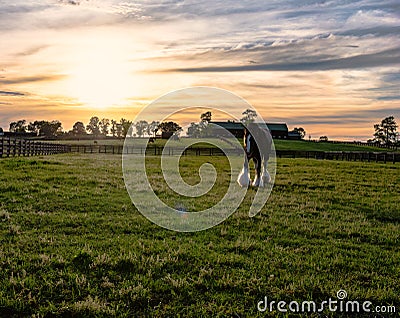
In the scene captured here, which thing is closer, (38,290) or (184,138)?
(38,290)

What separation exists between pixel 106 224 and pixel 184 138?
971 cm

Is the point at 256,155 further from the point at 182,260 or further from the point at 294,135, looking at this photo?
the point at 294,135

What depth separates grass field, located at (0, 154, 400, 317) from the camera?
491cm

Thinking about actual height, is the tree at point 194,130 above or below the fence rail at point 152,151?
above

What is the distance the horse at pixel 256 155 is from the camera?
15.9m

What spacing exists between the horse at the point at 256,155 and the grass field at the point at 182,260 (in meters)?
4.50

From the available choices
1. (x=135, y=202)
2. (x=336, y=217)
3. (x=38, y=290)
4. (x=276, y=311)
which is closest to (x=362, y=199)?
(x=336, y=217)

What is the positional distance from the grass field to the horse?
4.50 m

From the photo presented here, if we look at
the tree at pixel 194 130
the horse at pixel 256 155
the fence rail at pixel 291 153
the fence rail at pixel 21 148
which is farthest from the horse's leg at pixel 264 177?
the fence rail at pixel 21 148

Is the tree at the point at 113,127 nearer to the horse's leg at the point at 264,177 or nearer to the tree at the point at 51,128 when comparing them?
the tree at the point at 51,128

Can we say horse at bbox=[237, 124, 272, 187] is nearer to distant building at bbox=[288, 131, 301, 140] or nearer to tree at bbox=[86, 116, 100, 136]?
distant building at bbox=[288, 131, 301, 140]

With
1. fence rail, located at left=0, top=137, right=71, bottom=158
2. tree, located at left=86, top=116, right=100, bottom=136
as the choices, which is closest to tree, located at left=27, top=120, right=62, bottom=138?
tree, located at left=86, top=116, right=100, bottom=136

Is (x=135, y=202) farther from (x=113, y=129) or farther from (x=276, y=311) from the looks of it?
(x=113, y=129)

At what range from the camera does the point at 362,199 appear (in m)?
13.3
